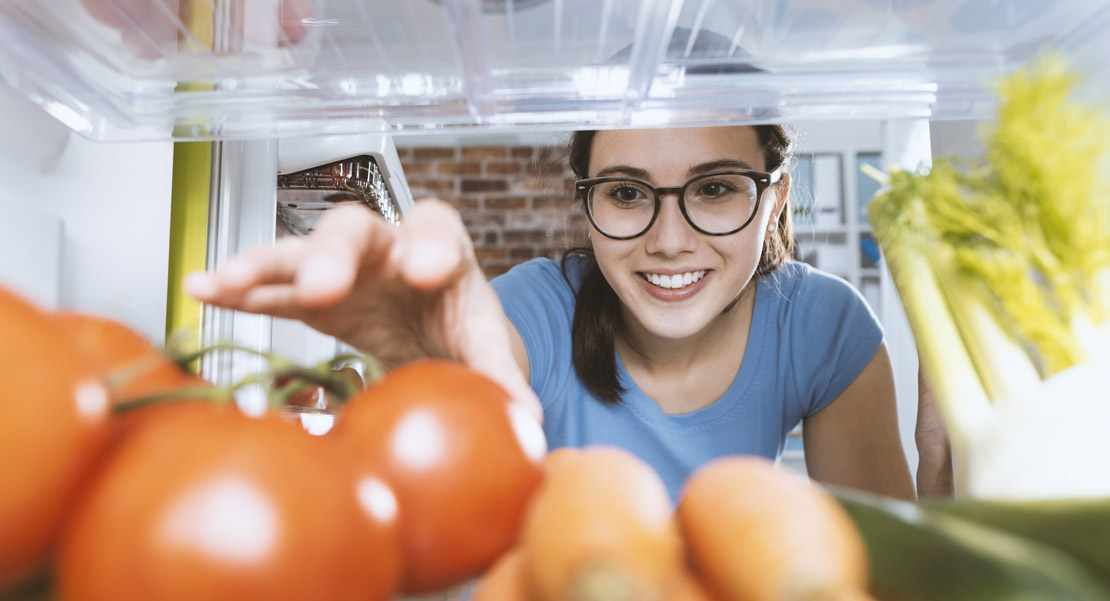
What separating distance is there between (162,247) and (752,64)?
0.57m

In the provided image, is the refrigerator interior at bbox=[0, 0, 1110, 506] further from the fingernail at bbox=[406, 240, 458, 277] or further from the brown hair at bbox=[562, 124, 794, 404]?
the brown hair at bbox=[562, 124, 794, 404]

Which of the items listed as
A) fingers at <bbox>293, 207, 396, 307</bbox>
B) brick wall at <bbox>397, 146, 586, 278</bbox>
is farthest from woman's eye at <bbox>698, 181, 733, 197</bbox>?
brick wall at <bbox>397, 146, 586, 278</bbox>

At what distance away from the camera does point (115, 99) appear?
0.60 m

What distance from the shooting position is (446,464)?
11.3 inches

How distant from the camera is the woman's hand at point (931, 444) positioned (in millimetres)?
901

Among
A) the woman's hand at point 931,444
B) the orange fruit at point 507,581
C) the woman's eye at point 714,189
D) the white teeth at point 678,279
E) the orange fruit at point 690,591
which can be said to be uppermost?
the woman's eye at point 714,189

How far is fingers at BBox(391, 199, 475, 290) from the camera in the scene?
42 centimetres

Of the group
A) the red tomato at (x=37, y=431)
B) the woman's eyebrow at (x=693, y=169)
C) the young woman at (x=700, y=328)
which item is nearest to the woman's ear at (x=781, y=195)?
the young woman at (x=700, y=328)

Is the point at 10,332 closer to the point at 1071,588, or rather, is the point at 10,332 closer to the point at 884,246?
the point at 1071,588

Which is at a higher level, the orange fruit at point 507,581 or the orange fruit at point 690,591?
the orange fruit at point 690,591

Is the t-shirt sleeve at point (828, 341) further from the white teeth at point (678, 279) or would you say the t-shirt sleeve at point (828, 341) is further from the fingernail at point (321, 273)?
the fingernail at point (321, 273)

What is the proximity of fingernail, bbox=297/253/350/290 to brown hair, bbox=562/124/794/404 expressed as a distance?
29.7 inches

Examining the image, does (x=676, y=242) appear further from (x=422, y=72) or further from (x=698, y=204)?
(x=422, y=72)

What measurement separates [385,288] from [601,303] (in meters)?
0.72
